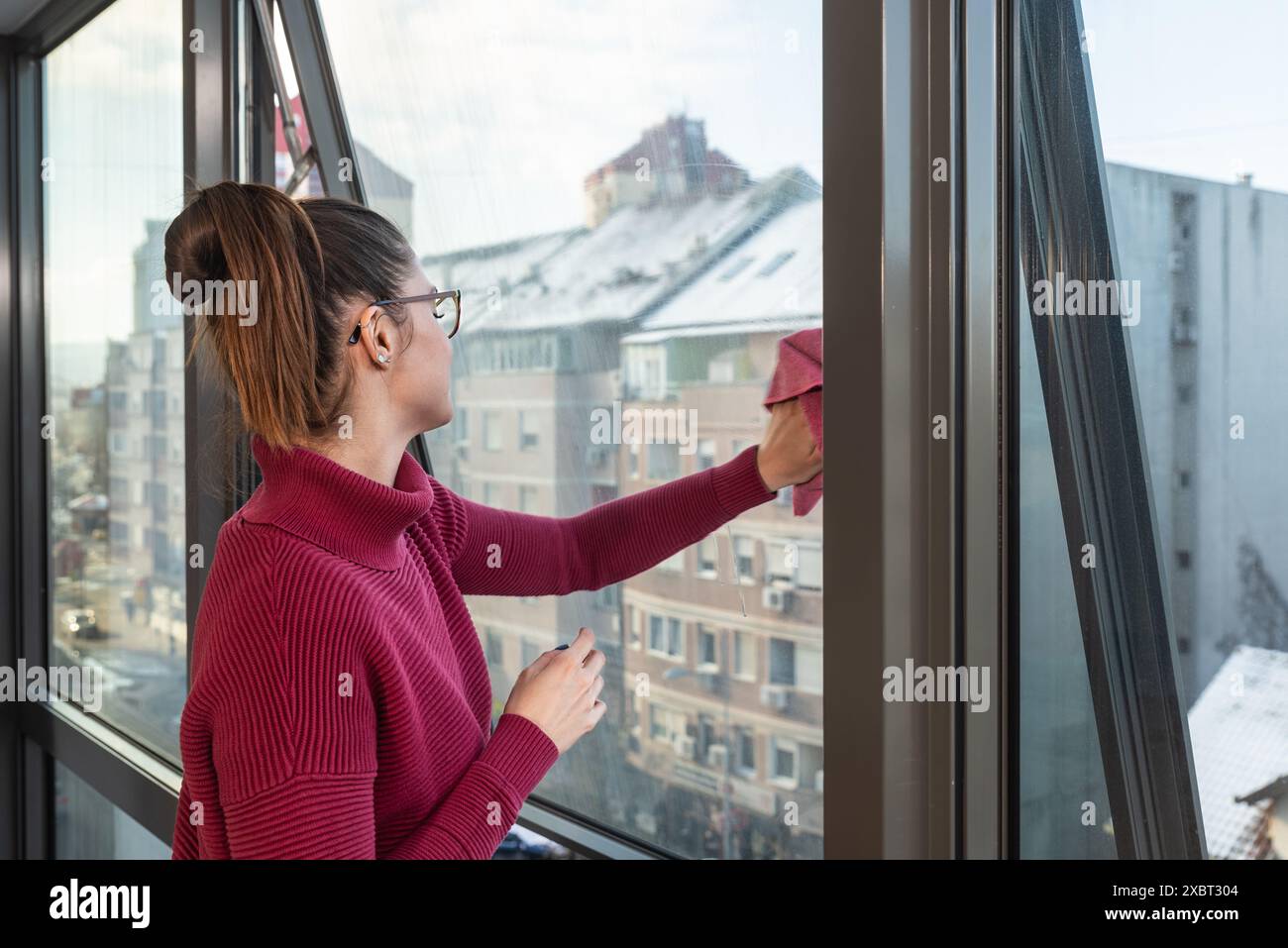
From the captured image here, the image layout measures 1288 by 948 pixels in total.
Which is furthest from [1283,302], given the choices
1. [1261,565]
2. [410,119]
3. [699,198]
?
[410,119]

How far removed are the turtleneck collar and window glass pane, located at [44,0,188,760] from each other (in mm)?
1305

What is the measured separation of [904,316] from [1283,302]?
30 cm

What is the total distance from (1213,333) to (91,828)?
2.95 m

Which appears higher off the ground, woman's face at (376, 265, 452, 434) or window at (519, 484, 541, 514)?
woman's face at (376, 265, 452, 434)

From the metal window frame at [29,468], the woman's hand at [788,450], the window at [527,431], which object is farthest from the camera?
the metal window frame at [29,468]

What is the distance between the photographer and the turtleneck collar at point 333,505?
3.56ft

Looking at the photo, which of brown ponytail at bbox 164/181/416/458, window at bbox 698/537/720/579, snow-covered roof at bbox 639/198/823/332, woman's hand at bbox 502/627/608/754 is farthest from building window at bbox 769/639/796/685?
brown ponytail at bbox 164/181/416/458

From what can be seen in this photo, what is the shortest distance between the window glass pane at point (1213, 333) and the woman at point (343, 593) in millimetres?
374

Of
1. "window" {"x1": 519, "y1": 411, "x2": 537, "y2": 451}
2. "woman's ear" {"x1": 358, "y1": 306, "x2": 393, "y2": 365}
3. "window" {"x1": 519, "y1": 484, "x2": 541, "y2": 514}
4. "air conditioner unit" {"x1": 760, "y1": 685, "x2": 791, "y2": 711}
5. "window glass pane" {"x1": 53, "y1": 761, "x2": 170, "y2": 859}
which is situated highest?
"woman's ear" {"x1": 358, "y1": 306, "x2": 393, "y2": 365}

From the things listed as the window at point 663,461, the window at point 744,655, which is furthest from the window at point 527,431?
the window at point 744,655

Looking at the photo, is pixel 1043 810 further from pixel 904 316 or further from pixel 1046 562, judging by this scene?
pixel 904 316

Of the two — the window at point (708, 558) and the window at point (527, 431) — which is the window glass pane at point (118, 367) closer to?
the window at point (527, 431)

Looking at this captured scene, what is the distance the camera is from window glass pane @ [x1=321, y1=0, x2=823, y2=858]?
130 centimetres

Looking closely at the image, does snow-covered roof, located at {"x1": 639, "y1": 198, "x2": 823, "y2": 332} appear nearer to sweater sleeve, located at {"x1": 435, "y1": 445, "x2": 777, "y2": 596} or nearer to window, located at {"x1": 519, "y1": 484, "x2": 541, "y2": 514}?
sweater sleeve, located at {"x1": 435, "y1": 445, "x2": 777, "y2": 596}
